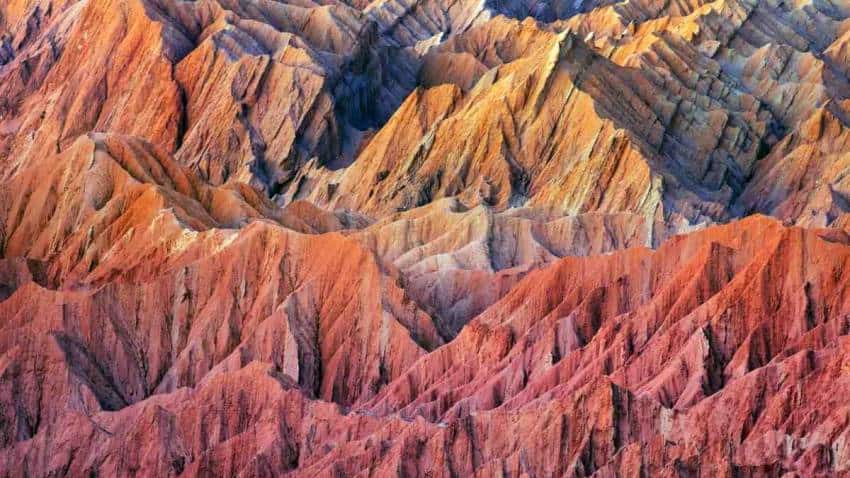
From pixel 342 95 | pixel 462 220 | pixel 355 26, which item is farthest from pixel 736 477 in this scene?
pixel 355 26

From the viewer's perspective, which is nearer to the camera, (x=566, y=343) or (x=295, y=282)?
(x=566, y=343)

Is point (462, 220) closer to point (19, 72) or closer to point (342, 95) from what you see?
point (342, 95)

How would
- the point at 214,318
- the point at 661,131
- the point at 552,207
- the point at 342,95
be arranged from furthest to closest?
the point at 342,95
the point at 661,131
the point at 552,207
the point at 214,318

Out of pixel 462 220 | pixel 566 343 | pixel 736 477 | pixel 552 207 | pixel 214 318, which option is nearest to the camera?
pixel 736 477

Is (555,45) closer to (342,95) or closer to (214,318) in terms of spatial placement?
(342,95)

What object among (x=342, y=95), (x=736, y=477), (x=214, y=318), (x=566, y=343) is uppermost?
(x=736, y=477)

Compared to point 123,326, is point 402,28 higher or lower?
lower
